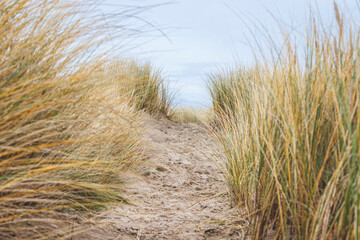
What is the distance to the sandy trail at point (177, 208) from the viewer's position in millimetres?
1885

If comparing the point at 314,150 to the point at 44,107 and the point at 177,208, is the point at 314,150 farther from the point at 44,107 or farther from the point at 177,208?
the point at 177,208

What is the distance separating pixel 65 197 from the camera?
173cm

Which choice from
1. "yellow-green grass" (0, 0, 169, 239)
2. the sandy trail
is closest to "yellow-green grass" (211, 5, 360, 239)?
the sandy trail

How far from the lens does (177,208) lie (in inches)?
94.5

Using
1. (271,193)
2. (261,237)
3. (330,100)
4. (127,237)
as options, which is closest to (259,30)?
(330,100)

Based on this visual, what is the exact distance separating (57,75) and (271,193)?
47.8 inches

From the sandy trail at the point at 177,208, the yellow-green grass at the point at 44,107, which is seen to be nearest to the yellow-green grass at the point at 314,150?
the sandy trail at the point at 177,208

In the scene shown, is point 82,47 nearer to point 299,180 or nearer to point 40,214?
point 40,214

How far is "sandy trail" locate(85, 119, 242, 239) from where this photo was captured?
1.88 metres

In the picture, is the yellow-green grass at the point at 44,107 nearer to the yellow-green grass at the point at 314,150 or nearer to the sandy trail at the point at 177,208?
the sandy trail at the point at 177,208

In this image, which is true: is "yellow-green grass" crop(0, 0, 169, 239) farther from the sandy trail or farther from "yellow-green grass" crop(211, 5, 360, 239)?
"yellow-green grass" crop(211, 5, 360, 239)

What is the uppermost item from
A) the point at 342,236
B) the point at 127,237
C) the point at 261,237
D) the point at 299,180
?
the point at 299,180

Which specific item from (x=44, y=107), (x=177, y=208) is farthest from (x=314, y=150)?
(x=177, y=208)

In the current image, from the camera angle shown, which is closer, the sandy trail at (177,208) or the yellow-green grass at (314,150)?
the yellow-green grass at (314,150)
